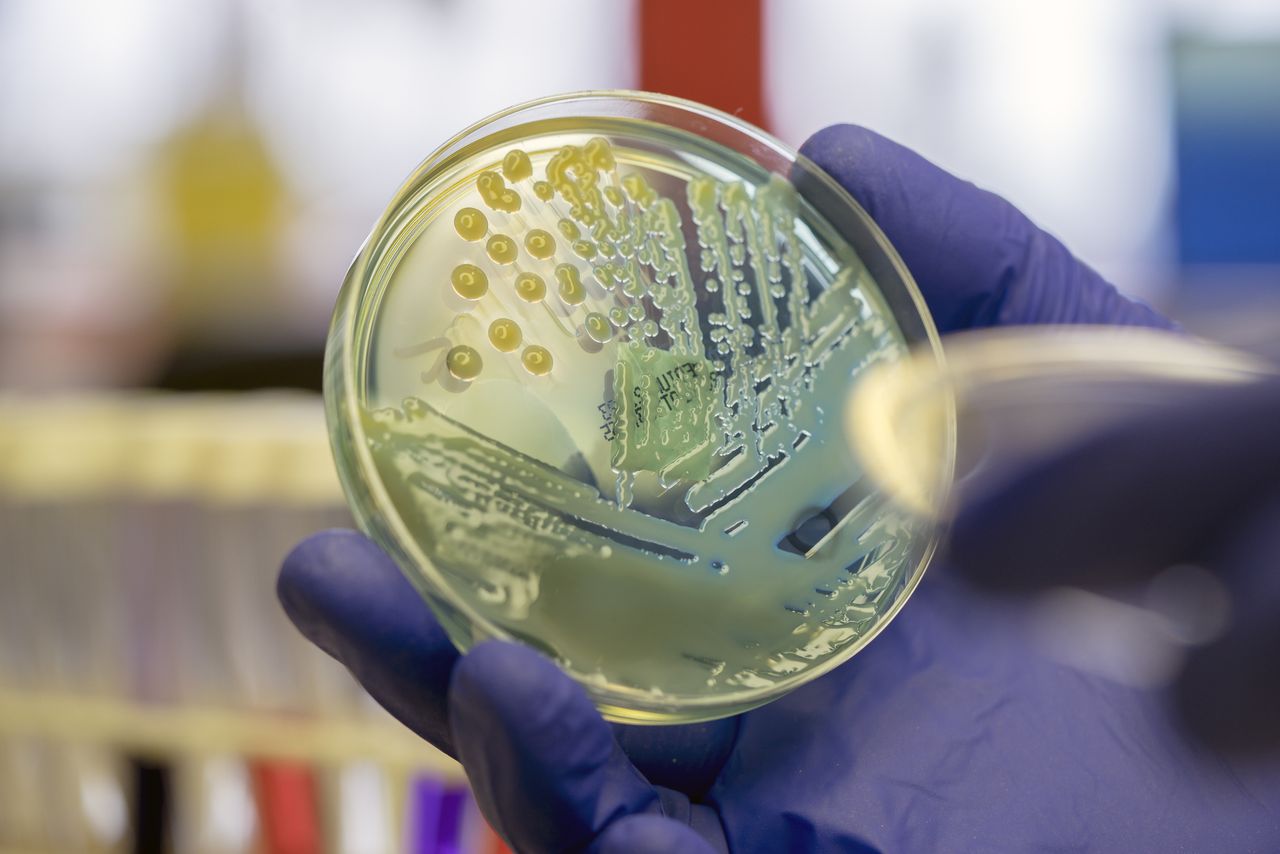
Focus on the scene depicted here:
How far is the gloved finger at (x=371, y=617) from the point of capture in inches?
25.5

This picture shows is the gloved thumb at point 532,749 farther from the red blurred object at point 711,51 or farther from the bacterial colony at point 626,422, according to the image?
the red blurred object at point 711,51

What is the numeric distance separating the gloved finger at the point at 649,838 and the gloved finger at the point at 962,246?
0.49 metres

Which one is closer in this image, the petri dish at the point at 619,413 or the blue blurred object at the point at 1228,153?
the petri dish at the point at 619,413

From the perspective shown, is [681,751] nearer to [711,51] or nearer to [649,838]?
[649,838]

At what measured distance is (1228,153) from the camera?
312 centimetres

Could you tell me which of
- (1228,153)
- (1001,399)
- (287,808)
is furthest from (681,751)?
(1228,153)

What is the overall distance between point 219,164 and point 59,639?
192 cm

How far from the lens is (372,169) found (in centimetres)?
308

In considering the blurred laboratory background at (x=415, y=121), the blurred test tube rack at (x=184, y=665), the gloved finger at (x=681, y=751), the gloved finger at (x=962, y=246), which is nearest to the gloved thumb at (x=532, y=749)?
the gloved finger at (x=681, y=751)

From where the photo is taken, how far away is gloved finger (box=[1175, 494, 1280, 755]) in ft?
1.46

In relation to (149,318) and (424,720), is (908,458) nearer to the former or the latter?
(424,720)

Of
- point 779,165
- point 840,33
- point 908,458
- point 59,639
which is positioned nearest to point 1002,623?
point 908,458

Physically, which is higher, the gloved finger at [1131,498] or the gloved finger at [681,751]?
the gloved finger at [1131,498]

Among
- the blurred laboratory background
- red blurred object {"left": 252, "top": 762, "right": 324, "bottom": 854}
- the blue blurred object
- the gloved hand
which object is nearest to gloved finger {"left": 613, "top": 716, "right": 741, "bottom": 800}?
the gloved hand
